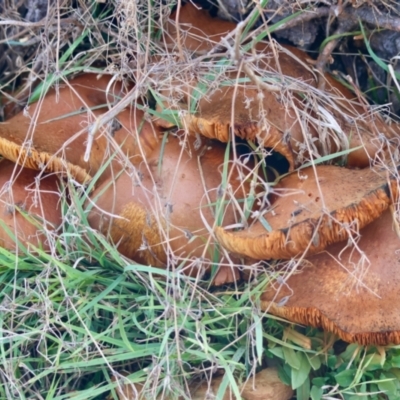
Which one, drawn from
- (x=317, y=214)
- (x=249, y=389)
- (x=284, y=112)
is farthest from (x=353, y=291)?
(x=284, y=112)

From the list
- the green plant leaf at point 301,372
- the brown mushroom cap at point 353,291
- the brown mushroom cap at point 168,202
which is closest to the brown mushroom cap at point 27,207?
the brown mushroom cap at point 168,202

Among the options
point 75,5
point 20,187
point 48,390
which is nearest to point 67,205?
point 20,187

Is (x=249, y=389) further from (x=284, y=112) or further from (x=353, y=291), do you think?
(x=284, y=112)

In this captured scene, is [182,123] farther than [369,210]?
Yes

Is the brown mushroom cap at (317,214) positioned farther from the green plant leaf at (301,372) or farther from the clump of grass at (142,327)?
the green plant leaf at (301,372)

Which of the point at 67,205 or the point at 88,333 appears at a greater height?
the point at 67,205

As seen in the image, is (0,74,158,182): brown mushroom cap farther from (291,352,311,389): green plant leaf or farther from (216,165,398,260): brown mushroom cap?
(291,352,311,389): green plant leaf

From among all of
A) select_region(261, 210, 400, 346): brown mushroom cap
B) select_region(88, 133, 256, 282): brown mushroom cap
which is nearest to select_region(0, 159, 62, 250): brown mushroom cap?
select_region(88, 133, 256, 282): brown mushroom cap

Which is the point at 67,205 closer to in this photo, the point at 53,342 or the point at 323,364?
the point at 53,342
